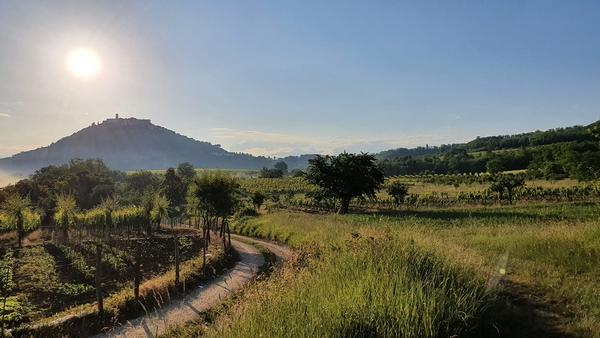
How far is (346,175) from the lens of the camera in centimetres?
4559

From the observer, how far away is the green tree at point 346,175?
4559cm

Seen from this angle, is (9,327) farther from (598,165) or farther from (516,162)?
(516,162)

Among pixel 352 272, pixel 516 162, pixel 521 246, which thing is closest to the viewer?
pixel 352 272

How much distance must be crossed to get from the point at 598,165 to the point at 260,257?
29201 mm

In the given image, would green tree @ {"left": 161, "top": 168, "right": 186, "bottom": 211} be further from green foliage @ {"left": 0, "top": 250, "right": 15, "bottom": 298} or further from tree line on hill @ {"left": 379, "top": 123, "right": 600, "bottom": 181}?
green foliage @ {"left": 0, "top": 250, "right": 15, "bottom": 298}

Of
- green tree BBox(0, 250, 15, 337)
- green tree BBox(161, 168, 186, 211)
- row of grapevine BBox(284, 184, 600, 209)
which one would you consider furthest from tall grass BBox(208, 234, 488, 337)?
green tree BBox(161, 168, 186, 211)

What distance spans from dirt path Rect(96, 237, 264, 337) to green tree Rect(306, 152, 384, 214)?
65.7ft

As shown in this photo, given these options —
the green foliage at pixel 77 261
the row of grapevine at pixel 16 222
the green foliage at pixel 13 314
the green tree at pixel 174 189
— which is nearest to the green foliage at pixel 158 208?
the row of grapevine at pixel 16 222

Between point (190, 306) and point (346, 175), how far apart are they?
30810 millimetres

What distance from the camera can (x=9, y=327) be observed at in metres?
13.5

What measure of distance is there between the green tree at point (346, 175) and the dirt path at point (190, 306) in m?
20.0

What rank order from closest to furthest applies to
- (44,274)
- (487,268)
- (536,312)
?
(536,312)
(487,268)
(44,274)

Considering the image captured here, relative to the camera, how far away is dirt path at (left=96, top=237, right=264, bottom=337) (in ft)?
44.5

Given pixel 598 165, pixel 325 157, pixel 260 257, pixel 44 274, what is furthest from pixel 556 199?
pixel 44 274
